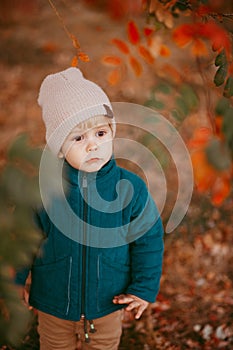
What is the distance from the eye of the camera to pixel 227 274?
2676 millimetres

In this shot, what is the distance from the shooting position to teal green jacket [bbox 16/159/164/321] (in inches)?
57.0

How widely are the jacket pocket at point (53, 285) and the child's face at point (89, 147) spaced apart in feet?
0.97

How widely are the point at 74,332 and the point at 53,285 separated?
20 centimetres

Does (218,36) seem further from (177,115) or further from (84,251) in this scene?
(84,251)

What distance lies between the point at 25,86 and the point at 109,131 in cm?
267

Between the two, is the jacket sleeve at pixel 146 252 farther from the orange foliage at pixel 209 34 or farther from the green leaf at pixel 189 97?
the orange foliage at pixel 209 34

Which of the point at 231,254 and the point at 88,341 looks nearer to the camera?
the point at 88,341

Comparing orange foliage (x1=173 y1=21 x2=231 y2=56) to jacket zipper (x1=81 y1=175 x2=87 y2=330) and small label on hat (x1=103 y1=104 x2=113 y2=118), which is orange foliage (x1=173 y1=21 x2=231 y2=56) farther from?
jacket zipper (x1=81 y1=175 x2=87 y2=330)

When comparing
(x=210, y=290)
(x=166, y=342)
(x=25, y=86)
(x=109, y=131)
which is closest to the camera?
(x=109, y=131)

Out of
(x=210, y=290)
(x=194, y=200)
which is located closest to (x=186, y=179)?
(x=194, y=200)

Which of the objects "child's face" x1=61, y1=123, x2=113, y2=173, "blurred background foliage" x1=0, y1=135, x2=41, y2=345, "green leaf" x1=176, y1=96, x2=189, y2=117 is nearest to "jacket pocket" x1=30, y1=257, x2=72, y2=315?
"child's face" x1=61, y1=123, x2=113, y2=173

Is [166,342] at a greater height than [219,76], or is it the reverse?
[219,76]

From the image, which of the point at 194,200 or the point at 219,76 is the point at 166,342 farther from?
the point at 219,76

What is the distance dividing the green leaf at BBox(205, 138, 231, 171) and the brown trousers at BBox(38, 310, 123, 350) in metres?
0.86
